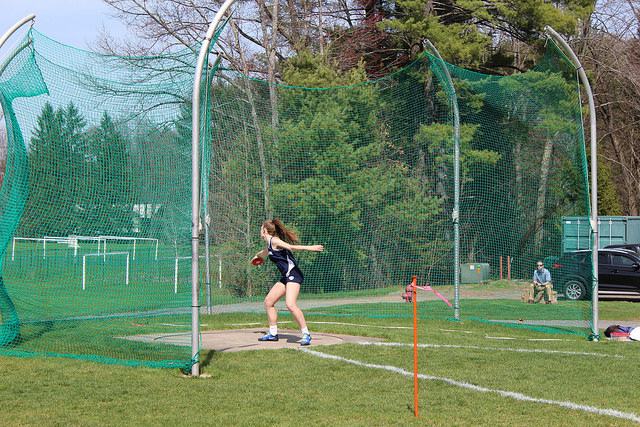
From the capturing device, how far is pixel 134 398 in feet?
19.4

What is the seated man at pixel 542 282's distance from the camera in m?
13.6

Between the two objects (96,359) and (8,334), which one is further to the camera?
(8,334)

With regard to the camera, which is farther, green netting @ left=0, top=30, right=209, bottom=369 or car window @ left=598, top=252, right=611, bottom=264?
car window @ left=598, top=252, right=611, bottom=264

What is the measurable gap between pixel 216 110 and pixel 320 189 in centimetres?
302

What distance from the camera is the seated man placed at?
44.7 ft

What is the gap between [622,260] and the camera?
1972 centimetres

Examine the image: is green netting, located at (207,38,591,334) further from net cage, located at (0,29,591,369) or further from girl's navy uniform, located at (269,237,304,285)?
girl's navy uniform, located at (269,237,304,285)

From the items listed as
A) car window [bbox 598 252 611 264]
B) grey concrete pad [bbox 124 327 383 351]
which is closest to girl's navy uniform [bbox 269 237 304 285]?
grey concrete pad [bbox 124 327 383 351]

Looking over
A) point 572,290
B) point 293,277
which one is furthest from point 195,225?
point 572,290

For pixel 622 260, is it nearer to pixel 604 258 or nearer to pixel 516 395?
pixel 604 258

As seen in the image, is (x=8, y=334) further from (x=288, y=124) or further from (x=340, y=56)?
(x=340, y=56)

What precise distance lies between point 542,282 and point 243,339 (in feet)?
24.3

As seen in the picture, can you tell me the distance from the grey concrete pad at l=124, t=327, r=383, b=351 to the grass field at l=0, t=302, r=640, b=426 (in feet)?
1.66

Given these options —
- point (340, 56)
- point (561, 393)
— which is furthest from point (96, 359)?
point (340, 56)
